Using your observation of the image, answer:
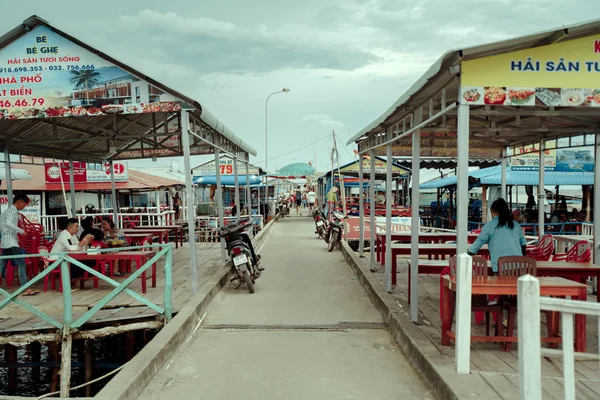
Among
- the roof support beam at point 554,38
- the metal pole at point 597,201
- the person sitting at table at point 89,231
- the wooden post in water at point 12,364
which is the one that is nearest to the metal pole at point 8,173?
the person sitting at table at point 89,231

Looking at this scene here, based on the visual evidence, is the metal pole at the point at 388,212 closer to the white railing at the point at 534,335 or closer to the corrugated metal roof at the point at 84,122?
the corrugated metal roof at the point at 84,122

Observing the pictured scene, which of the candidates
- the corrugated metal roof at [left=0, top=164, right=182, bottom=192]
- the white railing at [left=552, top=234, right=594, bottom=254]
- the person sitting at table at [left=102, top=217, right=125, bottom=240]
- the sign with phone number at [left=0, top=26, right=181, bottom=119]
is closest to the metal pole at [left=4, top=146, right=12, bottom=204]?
the person sitting at table at [left=102, top=217, right=125, bottom=240]

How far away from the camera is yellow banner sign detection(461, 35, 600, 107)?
4641mm

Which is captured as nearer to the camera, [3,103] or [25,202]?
[3,103]

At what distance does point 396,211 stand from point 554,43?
16.0m

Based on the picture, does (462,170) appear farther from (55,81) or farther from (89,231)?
(89,231)

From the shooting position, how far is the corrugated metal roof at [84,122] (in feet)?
23.4

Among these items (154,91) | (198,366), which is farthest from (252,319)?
(154,91)

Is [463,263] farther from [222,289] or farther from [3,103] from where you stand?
[3,103]

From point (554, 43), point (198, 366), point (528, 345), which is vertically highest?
point (554, 43)

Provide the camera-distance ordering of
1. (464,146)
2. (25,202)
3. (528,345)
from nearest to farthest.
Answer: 1. (528,345)
2. (464,146)
3. (25,202)

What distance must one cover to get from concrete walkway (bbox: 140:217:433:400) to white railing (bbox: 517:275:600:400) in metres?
1.74

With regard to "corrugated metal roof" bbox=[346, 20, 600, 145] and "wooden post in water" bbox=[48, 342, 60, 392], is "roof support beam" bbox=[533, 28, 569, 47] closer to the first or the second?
"corrugated metal roof" bbox=[346, 20, 600, 145]

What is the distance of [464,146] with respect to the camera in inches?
183
